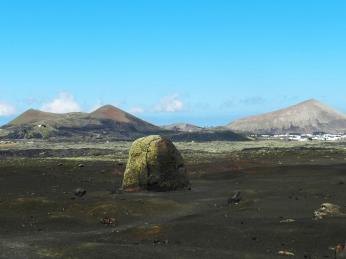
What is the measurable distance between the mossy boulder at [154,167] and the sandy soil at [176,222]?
1706mm

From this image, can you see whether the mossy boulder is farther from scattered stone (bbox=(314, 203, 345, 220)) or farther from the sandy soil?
scattered stone (bbox=(314, 203, 345, 220))

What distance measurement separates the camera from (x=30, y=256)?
79.8ft

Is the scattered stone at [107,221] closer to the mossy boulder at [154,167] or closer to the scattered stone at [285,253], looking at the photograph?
the scattered stone at [285,253]

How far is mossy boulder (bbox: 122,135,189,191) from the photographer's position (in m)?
51.3

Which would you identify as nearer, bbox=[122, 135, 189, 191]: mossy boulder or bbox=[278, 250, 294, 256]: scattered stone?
bbox=[278, 250, 294, 256]: scattered stone

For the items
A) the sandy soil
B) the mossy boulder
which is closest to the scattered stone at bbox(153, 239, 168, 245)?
the sandy soil

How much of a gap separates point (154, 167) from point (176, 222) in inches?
Result: 696

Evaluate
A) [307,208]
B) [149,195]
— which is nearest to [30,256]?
[307,208]

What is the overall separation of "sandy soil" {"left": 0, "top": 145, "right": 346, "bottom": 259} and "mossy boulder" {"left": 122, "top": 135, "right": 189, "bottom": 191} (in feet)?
5.60

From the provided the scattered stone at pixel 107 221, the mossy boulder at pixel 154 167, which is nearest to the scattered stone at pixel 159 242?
the scattered stone at pixel 107 221

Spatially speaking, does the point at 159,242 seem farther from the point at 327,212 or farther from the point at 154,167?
the point at 154,167

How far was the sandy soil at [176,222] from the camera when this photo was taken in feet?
84.9

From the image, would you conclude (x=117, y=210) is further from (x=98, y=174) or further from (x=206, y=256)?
(x=98, y=174)

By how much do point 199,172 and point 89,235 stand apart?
150 ft
